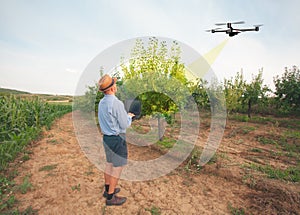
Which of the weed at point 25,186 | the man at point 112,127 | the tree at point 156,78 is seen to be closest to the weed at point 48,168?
the weed at point 25,186

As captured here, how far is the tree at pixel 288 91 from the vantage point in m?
14.5

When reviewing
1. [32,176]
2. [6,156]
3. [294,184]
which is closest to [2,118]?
[6,156]

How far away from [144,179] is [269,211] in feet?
7.87

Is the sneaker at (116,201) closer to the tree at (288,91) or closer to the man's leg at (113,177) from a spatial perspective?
the man's leg at (113,177)

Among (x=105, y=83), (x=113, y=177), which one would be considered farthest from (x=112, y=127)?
(x=113, y=177)

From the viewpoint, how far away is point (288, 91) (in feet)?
48.3

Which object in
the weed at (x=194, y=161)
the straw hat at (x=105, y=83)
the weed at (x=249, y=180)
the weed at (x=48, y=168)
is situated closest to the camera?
the straw hat at (x=105, y=83)

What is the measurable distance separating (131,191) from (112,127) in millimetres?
1510

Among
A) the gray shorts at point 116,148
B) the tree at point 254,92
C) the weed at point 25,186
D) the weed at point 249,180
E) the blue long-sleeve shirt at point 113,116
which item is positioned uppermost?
the tree at point 254,92

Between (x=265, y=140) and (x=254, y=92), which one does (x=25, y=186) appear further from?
(x=254, y=92)

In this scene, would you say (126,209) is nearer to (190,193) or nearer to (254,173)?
(190,193)

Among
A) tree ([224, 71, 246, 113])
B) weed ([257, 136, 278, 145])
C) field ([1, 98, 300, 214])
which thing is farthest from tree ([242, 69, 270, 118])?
field ([1, 98, 300, 214])

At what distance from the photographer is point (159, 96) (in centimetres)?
517

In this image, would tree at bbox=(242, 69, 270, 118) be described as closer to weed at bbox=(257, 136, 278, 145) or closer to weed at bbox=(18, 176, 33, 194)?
weed at bbox=(257, 136, 278, 145)
